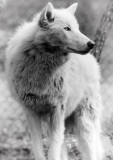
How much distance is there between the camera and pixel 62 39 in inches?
171

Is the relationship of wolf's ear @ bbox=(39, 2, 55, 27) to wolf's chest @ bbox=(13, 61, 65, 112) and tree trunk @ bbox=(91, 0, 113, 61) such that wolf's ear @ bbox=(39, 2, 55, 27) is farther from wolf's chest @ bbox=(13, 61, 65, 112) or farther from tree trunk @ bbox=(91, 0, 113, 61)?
tree trunk @ bbox=(91, 0, 113, 61)

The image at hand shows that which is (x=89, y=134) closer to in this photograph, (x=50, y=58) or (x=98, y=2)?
(x=50, y=58)

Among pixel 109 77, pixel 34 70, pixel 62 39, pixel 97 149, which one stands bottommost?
pixel 97 149

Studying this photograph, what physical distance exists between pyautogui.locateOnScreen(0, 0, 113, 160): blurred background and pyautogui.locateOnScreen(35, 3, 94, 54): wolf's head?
7.05 feet

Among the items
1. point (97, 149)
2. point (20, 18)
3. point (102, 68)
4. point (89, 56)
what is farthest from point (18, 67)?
point (102, 68)

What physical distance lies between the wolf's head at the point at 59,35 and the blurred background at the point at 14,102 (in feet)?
7.05

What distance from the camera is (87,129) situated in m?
5.22

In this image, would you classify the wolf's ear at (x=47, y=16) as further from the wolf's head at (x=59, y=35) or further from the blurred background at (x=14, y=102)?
the blurred background at (x=14, y=102)

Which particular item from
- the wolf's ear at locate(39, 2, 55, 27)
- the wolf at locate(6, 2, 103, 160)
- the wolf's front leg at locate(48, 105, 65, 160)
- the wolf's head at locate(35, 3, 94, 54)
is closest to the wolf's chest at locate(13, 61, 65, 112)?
the wolf at locate(6, 2, 103, 160)

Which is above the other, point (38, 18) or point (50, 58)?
point (38, 18)

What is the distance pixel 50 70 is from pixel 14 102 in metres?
2.08

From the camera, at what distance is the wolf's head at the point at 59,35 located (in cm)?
427

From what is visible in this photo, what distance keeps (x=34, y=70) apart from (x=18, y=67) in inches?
7.3

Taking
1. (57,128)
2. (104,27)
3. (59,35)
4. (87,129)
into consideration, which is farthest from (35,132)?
(104,27)
